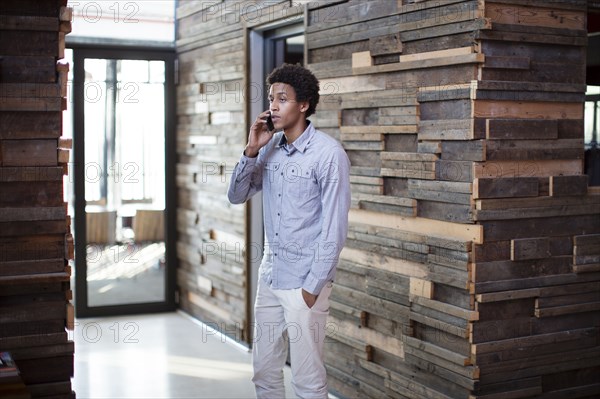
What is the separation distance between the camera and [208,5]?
269 inches

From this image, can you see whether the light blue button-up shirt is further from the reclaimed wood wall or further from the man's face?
the reclaimed wood wall

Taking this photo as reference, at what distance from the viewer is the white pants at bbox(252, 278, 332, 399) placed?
369 cm

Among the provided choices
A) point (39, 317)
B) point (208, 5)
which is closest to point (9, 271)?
point (39, 317)

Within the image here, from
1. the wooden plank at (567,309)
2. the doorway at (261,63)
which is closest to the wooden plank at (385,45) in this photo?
the doorway at (261,63)

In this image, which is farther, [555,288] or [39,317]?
[555,288]

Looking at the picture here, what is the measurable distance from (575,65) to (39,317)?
2.68 metres

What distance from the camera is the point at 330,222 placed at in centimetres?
360

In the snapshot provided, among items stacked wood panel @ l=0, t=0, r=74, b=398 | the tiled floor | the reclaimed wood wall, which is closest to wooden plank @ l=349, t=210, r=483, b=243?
the reclaimed wood wall

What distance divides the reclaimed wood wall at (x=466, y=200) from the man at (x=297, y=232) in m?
0.70

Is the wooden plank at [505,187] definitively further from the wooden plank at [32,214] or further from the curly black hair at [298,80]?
the wooden plank at [32,214]

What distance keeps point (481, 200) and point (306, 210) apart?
821 mm

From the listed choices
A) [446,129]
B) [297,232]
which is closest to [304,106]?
[297,232]

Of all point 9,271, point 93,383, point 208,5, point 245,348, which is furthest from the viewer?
point 208,5

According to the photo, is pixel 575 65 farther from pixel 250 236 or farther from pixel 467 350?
pixel 250 236
